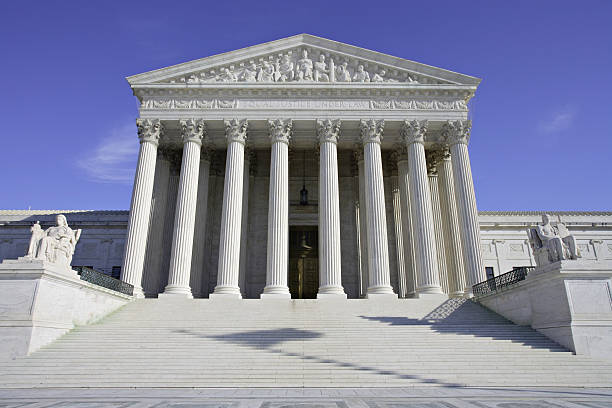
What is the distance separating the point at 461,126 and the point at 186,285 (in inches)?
821

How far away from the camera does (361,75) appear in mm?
28141

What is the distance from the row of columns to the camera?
77.7 ft

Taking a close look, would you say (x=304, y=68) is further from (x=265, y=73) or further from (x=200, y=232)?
(x=200, y=232)

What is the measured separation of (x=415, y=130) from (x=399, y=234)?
820 centimetres

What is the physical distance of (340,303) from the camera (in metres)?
21.8

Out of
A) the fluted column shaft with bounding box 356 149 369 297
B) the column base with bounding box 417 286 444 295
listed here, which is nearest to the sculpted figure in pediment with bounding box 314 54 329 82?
the fluted column shaft with bounding box 356 149 369 297

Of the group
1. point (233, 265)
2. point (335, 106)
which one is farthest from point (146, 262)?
point (335, 106)

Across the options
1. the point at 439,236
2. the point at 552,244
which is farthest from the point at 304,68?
the point at 552,244

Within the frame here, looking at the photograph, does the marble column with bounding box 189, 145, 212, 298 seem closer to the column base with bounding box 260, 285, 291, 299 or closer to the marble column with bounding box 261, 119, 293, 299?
the marble column with bounding box 261, 119, 293, 299

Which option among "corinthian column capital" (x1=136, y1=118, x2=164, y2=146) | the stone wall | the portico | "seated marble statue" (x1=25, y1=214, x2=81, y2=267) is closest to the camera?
"seated marble statue" (x1=25, y1=214, x2=81, y2=267)

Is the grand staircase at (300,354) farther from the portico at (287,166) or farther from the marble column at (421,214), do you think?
the portico at (287,166)

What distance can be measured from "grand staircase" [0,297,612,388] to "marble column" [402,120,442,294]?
13.4ft

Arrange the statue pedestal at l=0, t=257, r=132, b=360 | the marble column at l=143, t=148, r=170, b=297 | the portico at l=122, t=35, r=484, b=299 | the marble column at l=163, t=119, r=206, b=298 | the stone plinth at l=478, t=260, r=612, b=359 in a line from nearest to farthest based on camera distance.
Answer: the statue pedestal at l=0, t=257, r=132, b=360, the stone plinth at l=478, t=260, r=612, b=359, the marble column at l=163, t=119, r=206, b=298, the portico at l=122, t=35, r=484, b=299, the marble column at l=143, t=148, r=170, b=297

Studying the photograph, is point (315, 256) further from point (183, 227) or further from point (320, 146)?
point (183, 227)
